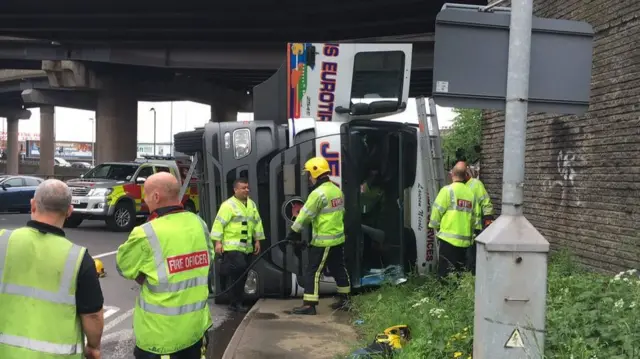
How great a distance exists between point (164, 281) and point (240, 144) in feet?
12.4

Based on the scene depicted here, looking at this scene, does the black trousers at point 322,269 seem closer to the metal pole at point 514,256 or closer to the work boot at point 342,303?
the work boot at point 342,303

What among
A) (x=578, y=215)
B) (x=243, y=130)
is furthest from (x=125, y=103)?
(x=578, y=215)

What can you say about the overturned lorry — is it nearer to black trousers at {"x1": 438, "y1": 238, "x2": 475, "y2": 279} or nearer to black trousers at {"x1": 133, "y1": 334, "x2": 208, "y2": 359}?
black trousers at {"x1": 438, "y1": 238, "x2": 475, "y2": 279}

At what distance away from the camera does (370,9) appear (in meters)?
19.5

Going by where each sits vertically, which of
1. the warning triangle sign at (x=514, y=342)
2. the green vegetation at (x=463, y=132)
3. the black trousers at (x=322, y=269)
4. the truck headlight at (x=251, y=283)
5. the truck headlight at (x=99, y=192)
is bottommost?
the truck headlight at (x=251, y=283)

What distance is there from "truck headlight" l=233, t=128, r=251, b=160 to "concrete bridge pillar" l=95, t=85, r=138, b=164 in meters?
24.2

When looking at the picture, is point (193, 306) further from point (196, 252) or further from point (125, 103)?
point (125, 103)

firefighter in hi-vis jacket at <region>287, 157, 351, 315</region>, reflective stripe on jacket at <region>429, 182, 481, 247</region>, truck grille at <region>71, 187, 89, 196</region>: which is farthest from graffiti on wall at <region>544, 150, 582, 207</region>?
truck grille at <region>71, 187, 89, 196</region>

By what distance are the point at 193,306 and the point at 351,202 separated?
Answer: 377cm

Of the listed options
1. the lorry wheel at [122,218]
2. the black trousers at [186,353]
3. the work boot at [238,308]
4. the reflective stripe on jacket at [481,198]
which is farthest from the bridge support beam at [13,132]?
the black trousers at [186,353]

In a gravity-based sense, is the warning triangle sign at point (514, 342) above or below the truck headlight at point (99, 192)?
above

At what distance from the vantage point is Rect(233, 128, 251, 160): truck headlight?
6945 millimetres

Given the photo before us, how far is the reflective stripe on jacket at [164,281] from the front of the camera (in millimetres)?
3273

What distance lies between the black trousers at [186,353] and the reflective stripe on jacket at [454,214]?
364 centimetres
